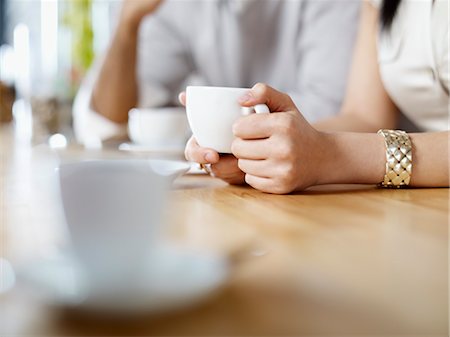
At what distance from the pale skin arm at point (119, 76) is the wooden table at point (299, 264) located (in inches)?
44.3

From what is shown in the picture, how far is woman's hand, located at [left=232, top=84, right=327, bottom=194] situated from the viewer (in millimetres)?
652

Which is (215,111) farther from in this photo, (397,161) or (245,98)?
(397,161)

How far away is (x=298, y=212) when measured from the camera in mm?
566

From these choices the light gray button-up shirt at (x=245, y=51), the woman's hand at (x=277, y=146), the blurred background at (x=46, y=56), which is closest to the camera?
the woman's hand at (x=277, y=146)

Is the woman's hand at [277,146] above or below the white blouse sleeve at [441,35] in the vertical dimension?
below

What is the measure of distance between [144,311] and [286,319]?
7cm

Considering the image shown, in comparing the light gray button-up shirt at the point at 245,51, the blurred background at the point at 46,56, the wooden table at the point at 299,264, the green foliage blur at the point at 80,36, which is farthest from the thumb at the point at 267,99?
the green foliage blur at the point at 80,36

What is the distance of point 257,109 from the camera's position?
672 millimetres

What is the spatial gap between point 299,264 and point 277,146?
29 centimetres

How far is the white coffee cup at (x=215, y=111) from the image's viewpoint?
681 mm

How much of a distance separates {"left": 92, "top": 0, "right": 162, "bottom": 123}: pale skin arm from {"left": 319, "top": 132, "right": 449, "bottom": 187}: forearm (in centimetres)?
119

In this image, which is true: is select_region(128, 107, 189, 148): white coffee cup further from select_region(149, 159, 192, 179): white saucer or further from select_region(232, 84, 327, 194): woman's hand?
select_region(149, 159, 192, 179): white saucer

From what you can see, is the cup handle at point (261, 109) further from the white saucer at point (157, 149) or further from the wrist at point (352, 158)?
the white saucer at point (157, 149)

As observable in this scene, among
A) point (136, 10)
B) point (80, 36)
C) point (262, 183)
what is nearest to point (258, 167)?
point (262, 183)
